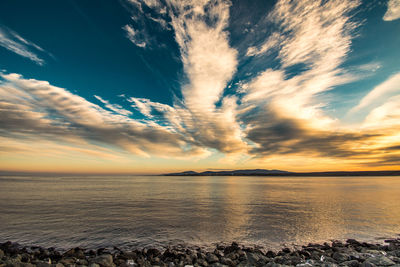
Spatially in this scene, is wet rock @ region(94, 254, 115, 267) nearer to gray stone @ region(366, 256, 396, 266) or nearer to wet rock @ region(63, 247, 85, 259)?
wet rock @ region(63, 247, 85, 259)

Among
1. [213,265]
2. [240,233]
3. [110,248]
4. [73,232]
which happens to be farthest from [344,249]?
[73,232]

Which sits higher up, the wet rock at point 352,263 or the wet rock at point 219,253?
the wet rock at point 352,263

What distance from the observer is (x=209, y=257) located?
42.0 feet

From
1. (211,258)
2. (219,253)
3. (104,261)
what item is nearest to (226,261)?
(211,258)

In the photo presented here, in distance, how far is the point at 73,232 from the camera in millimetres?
18766

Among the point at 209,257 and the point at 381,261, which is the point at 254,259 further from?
the point at 381,261

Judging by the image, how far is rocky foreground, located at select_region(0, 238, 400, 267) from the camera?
11.6 m

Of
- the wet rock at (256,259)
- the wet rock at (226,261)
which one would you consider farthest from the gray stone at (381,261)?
the wet rock at (226,261)

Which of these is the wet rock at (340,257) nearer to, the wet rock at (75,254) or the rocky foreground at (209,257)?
the rocky foreground at (209,257)

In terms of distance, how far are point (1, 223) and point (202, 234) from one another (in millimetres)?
20948

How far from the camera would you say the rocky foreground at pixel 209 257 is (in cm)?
1164

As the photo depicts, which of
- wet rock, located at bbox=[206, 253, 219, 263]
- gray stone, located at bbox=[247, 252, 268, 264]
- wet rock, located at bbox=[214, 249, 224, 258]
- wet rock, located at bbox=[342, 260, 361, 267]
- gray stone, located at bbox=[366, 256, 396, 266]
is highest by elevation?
gray stone, located at bbox=[366, 256, 396, 266]

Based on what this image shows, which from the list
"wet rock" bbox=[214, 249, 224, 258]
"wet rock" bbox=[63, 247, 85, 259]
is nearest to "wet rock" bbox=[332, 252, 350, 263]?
"wet rock" bbox=[214, 249, 224, 258]

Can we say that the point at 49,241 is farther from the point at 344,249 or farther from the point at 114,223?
the point at 344,249
